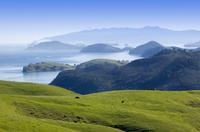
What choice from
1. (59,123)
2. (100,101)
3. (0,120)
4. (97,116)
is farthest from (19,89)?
(0,120)

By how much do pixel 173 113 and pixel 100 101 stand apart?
1959 cm

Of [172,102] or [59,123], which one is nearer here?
[59,123]

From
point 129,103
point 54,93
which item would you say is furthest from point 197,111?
point 54,93

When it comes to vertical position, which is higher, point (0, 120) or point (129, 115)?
point (0, 120)

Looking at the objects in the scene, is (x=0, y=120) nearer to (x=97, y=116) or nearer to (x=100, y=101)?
(x=97, y=116)

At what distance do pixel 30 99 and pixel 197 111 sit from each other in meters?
45.5

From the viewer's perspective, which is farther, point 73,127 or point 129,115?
point 129,115

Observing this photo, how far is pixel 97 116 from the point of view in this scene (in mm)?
83938

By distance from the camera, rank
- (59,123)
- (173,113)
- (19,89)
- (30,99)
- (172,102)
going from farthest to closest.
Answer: (19,89) → (172,102) → (173,113) → (30,99) → (59,123)

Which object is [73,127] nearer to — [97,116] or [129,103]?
[97,116]

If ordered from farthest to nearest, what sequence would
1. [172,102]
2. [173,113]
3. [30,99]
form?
[172,102] < [173,113] < [30,99]

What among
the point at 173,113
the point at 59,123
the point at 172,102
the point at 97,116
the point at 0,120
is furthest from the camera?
the point at 172,102

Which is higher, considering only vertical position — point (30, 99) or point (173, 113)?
point (30, 99)

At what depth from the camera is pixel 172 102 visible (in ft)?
382
